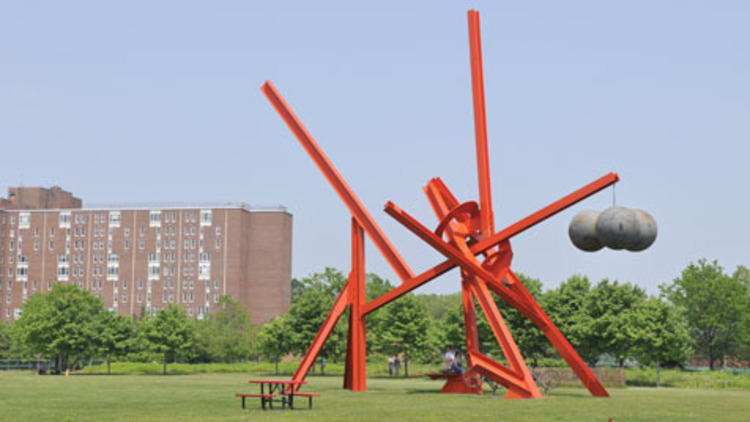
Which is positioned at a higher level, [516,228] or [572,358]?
[516,228]

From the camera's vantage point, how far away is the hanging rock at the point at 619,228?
71.7ft

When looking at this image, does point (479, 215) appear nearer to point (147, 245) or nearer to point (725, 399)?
point (725, 399)

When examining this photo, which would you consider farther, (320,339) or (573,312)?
(573,312)

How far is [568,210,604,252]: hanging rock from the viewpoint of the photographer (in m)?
23.1

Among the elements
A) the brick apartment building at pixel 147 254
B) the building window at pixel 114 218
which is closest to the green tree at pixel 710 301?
the brick apartment building at pixel 147 254

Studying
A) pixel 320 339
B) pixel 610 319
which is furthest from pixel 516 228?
pixel 610 319

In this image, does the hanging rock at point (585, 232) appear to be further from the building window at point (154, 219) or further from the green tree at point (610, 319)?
the building window at point (154, 219)

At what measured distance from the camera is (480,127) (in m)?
30.1

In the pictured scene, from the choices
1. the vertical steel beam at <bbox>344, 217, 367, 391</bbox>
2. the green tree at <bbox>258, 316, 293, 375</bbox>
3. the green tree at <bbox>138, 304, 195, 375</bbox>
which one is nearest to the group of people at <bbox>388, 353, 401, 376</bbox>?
the green tree at <bbox>258, 316, 293, 375</bbox>

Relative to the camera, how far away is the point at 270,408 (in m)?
23.8

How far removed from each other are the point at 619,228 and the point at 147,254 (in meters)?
116

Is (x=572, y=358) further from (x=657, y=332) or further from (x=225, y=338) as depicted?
(x=225, y=338)

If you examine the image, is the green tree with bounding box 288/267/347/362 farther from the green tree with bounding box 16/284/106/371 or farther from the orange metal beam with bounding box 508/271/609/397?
the orange metal beam with bounding box 508/271/609/397

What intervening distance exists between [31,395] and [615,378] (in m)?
24.7
